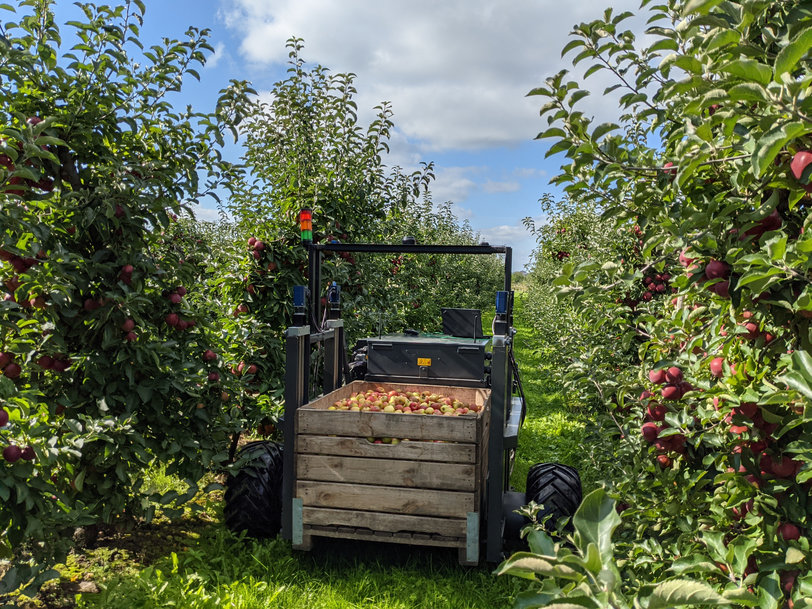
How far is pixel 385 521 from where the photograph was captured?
3.29 meters

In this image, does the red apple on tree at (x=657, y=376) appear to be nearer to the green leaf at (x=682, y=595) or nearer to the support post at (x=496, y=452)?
the green leaf at (x=682, y=595)

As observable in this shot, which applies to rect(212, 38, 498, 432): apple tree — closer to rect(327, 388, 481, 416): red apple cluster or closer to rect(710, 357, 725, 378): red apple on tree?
rect(327, 388, 481, 416): red apple cluster

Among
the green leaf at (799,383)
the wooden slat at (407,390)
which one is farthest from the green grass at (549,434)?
the green leaf at (799,383)

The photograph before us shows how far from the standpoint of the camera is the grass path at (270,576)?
10.4 feet

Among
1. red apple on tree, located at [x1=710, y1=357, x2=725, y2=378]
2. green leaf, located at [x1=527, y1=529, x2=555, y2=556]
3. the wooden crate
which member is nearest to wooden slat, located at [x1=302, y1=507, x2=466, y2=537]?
the wooden crate

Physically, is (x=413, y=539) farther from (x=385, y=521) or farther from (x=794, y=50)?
(x=794, y=50)

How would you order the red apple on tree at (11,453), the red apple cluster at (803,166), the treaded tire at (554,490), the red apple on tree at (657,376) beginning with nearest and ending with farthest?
the red apple cluster at (803,166), the red apple on tree at (657,376), the red apple on tree at (11,453), the treaded tire at (554,490)

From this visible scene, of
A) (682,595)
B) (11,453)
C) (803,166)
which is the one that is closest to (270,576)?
(11,453)

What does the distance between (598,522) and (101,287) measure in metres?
3.17

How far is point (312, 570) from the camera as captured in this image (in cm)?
360

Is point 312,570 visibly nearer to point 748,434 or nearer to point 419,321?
point 748,434

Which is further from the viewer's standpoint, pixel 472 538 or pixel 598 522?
pixel 472 538

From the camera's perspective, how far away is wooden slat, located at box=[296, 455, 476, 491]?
127 inches

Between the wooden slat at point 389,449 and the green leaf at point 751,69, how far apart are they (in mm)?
2503
